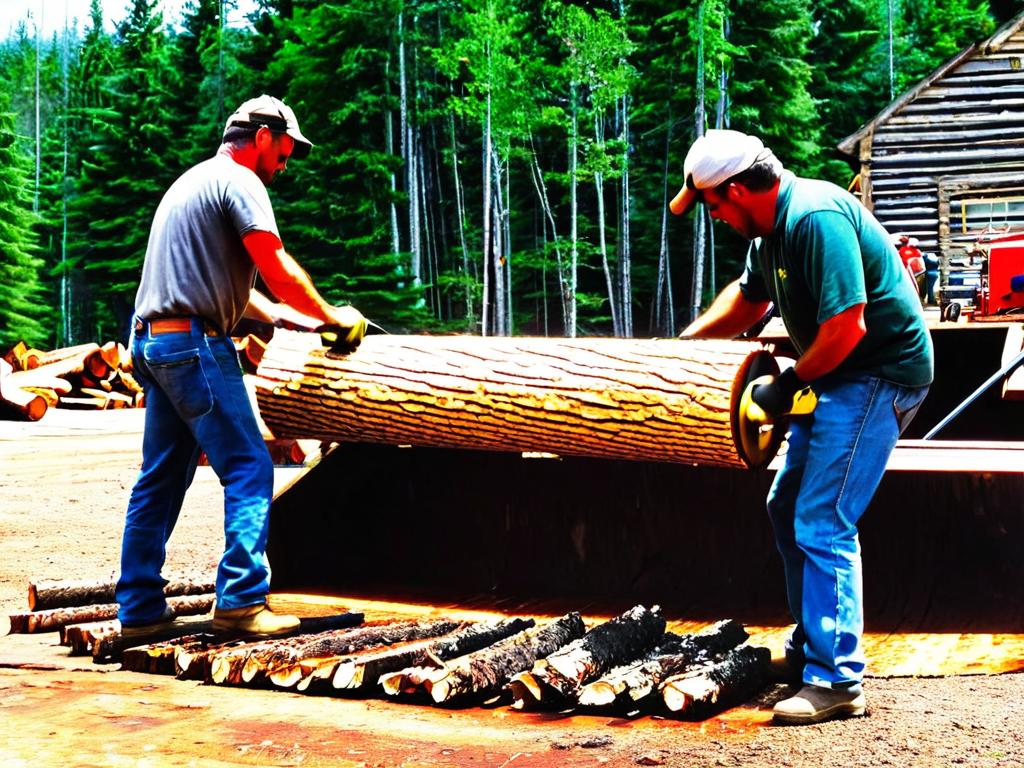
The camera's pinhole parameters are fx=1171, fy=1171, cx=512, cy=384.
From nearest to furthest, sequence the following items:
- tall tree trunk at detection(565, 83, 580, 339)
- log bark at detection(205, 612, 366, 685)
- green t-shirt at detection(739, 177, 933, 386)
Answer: green t-shirt at detection(739, 177, 933, 386)
log bark at detection(205, 612, 366, 685)
tall tree trunk at detection(565, 83, 580, 339)

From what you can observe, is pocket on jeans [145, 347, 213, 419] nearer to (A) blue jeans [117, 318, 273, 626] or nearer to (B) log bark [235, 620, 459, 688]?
(A) blue jeans [117, 318, 273, 626]

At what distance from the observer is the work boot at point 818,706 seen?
12.0 ft

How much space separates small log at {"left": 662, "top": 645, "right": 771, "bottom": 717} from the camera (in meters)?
3.80

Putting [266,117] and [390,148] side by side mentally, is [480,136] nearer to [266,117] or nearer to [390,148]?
[390,148]

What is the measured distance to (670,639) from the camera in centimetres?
457

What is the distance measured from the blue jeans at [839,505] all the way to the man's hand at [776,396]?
10cm

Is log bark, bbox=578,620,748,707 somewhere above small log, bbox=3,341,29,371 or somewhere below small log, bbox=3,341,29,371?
below

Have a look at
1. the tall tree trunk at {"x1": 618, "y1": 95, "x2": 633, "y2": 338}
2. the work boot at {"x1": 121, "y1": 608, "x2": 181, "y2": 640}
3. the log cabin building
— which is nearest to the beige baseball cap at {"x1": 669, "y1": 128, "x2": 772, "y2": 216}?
the work boot at {"x1": 121, "y1": 608, "x2": 181, "y2": 640}

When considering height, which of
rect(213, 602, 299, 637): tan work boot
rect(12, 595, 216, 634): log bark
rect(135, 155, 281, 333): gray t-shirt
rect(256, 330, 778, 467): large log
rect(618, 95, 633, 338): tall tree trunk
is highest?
rect(618, 95, 633, 338): tall tree trunk

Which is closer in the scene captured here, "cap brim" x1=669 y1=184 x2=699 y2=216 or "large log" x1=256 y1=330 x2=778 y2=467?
"cap brim" x1=669 y1=184 x2=699 y2=216

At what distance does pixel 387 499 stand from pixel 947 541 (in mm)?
2930

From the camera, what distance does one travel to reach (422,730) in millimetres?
3695

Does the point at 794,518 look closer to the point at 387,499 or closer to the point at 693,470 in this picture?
the point at 693,470

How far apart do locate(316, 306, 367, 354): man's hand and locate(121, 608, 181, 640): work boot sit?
141 centimetres
